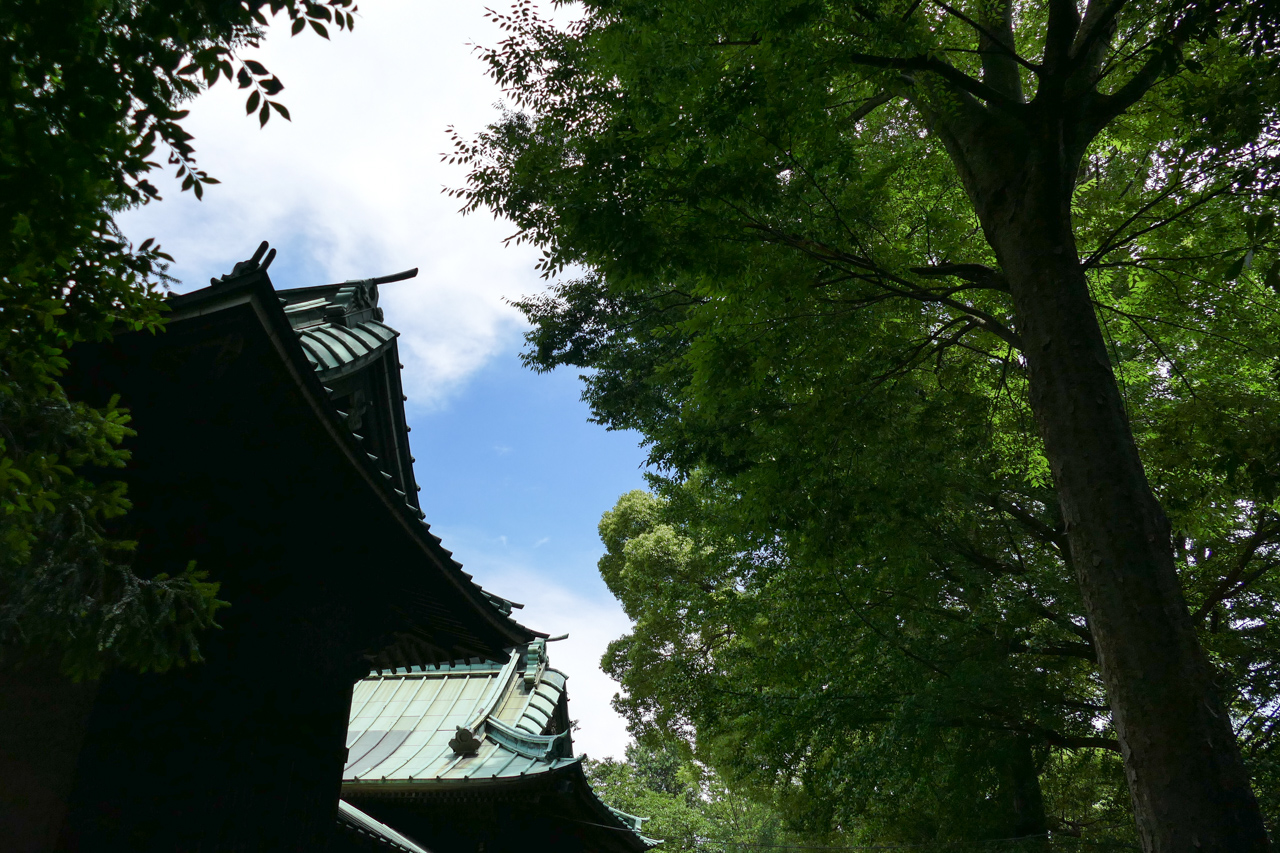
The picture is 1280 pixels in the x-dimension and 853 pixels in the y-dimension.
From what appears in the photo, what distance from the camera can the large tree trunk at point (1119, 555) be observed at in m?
3.31

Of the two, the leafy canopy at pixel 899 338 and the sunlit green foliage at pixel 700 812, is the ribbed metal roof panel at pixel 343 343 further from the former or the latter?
the sunlit green foliage at pixel 700 812

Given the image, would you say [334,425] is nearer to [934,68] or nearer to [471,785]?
[934,68]

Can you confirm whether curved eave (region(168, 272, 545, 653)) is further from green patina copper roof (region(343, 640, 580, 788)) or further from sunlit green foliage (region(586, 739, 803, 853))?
sunlit green foliage (region(586, 739, 803, 853))

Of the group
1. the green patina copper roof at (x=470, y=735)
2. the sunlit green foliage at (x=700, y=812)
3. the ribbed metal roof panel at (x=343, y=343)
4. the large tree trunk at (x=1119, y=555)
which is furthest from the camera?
the sunlit green foliage at (x=700, y=812)

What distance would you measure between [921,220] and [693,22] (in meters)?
3.93

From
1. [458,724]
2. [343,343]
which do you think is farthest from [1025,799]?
[343,343]

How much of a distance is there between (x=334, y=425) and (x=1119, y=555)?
14.8 ft

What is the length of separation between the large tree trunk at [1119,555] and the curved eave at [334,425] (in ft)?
14.0

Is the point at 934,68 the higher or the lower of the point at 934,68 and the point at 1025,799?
the higher

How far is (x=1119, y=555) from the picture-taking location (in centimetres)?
379

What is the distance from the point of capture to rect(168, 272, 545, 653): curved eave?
3.70 meters

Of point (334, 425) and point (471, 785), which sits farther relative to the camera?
point (471, 785)

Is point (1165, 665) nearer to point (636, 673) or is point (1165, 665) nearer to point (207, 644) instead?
point (207, 644)

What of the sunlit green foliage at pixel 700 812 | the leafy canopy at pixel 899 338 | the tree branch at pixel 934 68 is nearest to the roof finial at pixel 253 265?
the leafy canopy at pixel 899 338
